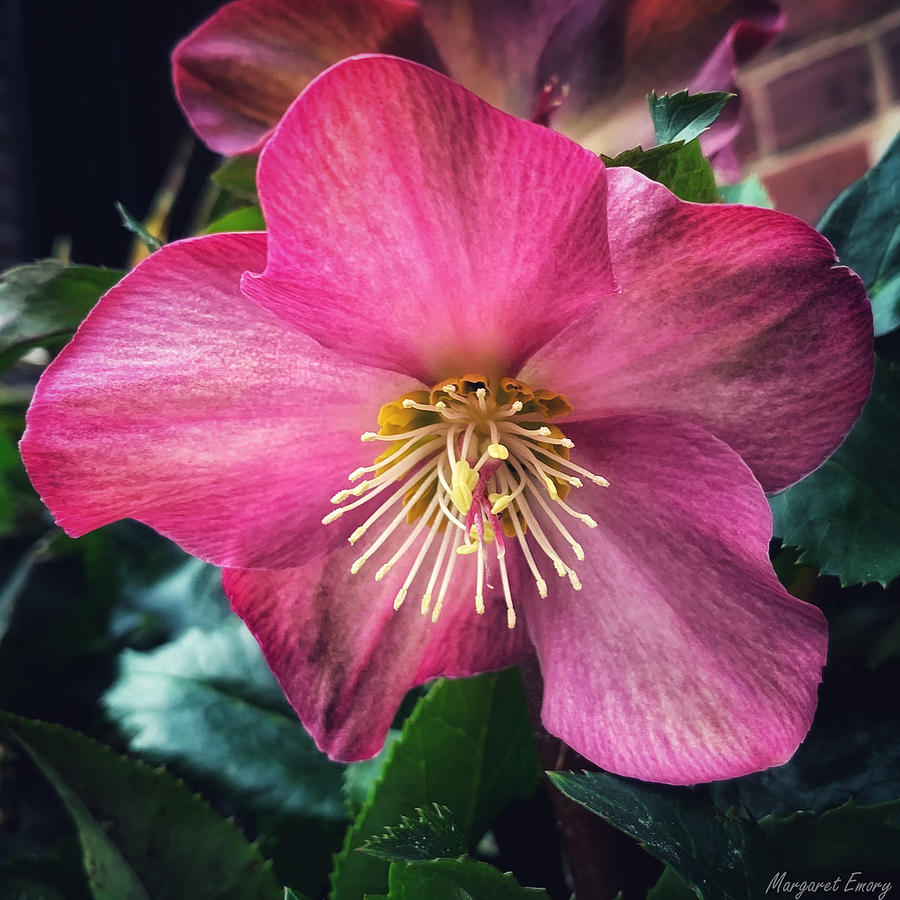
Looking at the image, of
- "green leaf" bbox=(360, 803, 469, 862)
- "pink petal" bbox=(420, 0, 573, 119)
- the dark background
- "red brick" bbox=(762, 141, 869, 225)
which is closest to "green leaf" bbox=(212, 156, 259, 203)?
"pink petal" bbox=(420, 0, 573, 119)

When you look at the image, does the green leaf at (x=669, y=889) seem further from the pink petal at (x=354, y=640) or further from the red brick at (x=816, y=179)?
the red brick at (x=816, y=179)

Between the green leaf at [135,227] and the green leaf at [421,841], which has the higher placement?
the green leaf at [135,227]

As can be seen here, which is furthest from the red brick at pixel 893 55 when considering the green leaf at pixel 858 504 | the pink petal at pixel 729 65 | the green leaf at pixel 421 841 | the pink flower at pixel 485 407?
the green leaf at pixel 421 841

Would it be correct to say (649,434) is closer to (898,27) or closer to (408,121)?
(408,121)

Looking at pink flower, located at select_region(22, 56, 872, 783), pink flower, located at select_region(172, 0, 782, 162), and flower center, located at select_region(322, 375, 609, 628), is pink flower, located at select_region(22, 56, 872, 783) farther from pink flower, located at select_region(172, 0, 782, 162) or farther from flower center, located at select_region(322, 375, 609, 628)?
pink flower, located at select_region(172, 0, 782, 162)

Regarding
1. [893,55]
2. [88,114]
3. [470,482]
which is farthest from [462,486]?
[88,114]

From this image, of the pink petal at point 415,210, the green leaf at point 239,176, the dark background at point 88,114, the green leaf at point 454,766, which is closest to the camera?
the pink petal at point 415,210

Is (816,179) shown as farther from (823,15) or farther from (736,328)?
(736,328)

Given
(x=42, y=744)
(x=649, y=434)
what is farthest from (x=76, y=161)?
(x=649, y=434)

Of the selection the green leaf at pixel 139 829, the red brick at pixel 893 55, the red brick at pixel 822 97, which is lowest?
the green leaf at pixel 139 829
